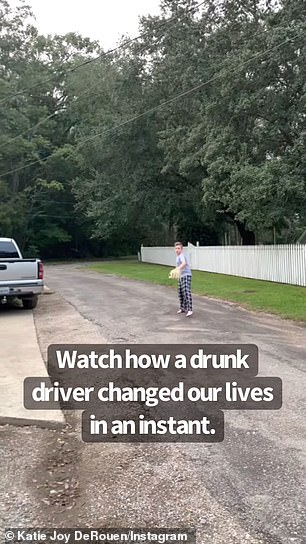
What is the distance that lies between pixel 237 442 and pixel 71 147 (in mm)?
44960

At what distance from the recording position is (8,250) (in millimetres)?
15969

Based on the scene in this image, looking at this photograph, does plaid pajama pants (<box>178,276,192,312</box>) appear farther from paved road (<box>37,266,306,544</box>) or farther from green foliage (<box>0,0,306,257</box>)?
green foliage (<box>0,0,306,257</box>)

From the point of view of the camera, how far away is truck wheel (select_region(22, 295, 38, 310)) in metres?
13.8

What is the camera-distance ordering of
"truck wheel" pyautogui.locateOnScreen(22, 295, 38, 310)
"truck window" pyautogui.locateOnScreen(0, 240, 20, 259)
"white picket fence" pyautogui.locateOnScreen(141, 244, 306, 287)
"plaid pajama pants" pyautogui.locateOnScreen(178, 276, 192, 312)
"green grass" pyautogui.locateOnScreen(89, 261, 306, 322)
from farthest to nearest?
"white picket fence" pyautogui.locateOnScreen(141, 244, 306, 287) → "truck window" pyautogui.locateOnScreen(0, 240, 20, 259) → "truck wheel" pyautogui.locateOnScreen(22, 295, 38, 310) → "green grass" pyautogui.locateOnScreen(89, 261, 306, 322) → "plaid pajama pants" pyautogui.locateOnScreen(178, 276, 192, 312)

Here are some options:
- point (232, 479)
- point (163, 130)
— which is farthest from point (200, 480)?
point (163, 130)

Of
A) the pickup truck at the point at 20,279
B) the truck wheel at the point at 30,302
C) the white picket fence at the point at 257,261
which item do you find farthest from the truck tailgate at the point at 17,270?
the white picket fence at the point at 257,261

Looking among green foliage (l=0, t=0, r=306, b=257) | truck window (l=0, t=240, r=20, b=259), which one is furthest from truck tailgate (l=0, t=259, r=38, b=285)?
green foliage (l=0, t=0, r=306, b=257)

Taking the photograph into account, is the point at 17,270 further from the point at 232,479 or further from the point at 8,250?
the point at 232,479

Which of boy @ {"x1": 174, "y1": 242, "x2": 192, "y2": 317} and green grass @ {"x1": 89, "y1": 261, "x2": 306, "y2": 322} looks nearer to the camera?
boy @ {"x1": 174, "y1": 242, "x2": 192, "y2": 317}

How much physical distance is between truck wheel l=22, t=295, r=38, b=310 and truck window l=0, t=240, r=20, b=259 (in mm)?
2393

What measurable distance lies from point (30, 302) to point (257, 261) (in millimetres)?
10152

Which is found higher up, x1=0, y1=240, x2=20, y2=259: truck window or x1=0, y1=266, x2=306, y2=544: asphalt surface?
x1=0, y1=240, x2=20, y2=259: truck window

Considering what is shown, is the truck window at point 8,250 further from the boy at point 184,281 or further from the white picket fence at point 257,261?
the white picket fence at point 257,261

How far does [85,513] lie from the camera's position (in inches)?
130
